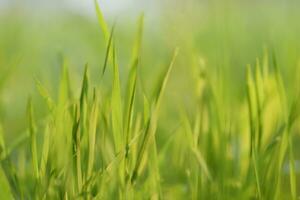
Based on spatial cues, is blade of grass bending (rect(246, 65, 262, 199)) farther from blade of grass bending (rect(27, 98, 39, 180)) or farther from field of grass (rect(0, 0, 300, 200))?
blade of grass bending (rect(27, 98, 39, 180))

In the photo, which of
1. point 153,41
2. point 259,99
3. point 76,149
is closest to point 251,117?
point 259,99

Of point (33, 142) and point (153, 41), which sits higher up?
point (33, 142)

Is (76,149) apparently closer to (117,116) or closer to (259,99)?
(117,116)

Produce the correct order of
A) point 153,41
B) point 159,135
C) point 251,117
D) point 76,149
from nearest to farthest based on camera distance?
point 76,149, point 251,117, point 159,135, point 153,41

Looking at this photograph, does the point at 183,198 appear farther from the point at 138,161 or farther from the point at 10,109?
the point at 10,109

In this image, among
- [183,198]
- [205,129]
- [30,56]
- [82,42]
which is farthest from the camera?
[82,42]

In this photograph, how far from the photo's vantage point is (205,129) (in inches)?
50.9

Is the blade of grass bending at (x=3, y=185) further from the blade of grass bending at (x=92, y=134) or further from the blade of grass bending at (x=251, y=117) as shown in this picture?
the blade of grass bending at (x=251, y=117)

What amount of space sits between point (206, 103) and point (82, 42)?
1835 millimetres

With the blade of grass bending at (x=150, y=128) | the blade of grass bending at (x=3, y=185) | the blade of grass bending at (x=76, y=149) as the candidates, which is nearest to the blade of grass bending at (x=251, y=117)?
the blade of grass bending at (x=150, y=128)

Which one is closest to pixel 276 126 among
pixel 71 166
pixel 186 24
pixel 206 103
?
pixel 206 103

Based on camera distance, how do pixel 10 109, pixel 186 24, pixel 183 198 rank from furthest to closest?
1. pixel 10 109
2. pixel 186 24
3. pixel 183 198

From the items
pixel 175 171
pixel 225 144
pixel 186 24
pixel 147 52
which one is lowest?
pixel 147 52

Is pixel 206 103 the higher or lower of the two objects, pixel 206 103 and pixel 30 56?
the higher
